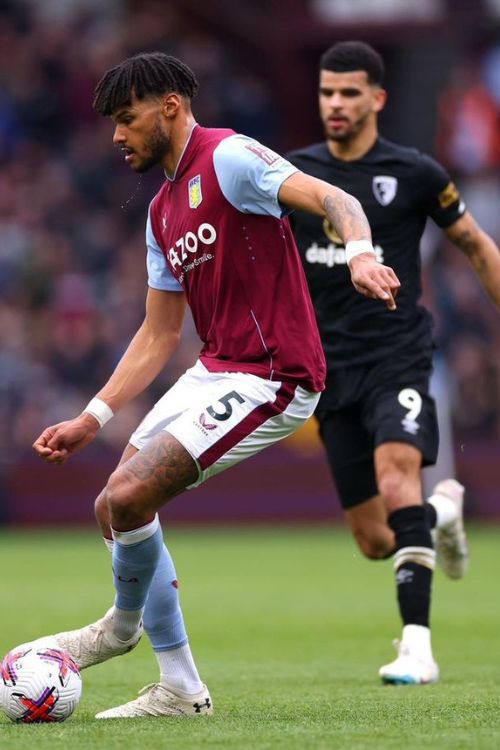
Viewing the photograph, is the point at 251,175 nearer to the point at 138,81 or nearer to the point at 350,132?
the point at 138,81

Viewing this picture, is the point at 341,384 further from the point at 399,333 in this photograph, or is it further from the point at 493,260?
the point at 493,260

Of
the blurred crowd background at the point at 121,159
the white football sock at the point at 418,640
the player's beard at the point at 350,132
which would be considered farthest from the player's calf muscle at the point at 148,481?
the blurred crowd background at the point at 121,159

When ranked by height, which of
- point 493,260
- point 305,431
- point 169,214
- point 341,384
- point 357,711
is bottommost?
point 305,431

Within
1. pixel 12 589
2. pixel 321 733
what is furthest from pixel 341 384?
pixel 12 589

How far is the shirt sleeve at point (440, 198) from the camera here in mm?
7730

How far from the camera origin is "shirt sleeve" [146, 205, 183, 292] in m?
6.14

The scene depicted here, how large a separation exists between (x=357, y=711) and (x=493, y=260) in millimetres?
2710

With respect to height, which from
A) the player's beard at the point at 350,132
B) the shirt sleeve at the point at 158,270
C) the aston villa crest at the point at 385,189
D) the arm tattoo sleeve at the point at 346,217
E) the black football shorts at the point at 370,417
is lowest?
the black football shorts at the point at 370,417

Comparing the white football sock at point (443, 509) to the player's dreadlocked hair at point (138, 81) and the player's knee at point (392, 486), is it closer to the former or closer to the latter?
the player's knee at point (392, 486)

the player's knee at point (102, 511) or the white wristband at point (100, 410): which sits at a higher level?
the white wristband at point (100, 410)

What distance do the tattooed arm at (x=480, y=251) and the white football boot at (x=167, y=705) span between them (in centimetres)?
275

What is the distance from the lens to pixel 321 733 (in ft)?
17.1

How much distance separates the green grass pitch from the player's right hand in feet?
3.22

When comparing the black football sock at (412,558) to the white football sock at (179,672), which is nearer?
the white football sock at (179,672)
